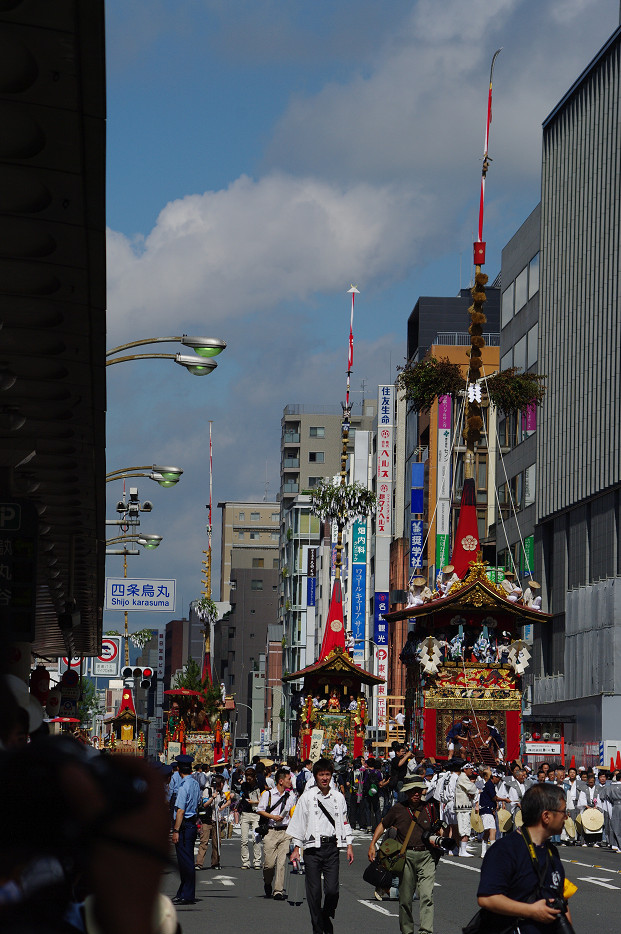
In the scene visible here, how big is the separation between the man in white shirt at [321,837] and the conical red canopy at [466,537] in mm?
26564

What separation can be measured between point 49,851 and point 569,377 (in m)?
63.0

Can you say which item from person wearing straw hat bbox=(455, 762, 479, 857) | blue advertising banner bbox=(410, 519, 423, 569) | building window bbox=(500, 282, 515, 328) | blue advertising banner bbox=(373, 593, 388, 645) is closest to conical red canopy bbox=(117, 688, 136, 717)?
blue advertising banner bbox=(373, 593, 388, 645)

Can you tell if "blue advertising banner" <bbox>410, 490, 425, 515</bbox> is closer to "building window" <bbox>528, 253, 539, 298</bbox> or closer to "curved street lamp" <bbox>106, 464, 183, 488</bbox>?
"building window" <bbox>528, 253, 539, 298</bbox>

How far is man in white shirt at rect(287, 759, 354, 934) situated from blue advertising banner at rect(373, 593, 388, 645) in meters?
63.5

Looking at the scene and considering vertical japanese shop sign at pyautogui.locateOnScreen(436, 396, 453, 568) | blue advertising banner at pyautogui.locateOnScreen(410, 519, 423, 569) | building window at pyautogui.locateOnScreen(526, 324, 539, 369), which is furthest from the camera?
vertical japanese shop sign at pyautogui.locateOnScreen(436, 396, 453, 568)

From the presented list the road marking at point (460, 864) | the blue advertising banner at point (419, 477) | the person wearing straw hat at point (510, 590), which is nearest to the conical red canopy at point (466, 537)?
the person wearing straw hat at point (510, 590)

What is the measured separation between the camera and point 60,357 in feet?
42.0

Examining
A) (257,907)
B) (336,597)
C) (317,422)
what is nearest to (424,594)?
(336,597)

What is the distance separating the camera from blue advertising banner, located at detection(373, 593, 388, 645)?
8169 cm

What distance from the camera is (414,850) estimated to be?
14867mm

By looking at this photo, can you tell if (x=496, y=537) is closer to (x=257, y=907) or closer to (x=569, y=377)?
(x=569, y=377)

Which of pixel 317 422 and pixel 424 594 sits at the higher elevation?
pixel 317 422

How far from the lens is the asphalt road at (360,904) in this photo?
55.5ft

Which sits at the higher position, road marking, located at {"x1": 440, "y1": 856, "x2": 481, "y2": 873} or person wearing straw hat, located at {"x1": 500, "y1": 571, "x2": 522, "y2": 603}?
person wearing straw hat, located at {"x1": 500, "y1": 571, "x2": 522, "y2": 603}
